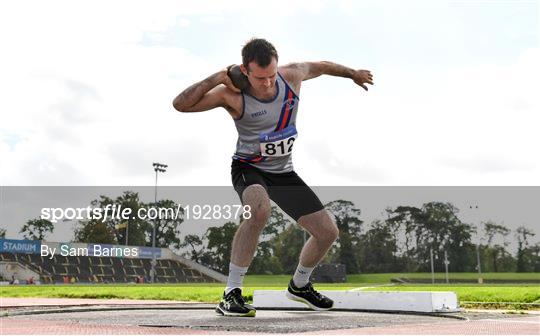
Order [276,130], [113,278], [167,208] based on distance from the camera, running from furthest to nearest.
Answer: [167,208] → [113,278] → [276,130]

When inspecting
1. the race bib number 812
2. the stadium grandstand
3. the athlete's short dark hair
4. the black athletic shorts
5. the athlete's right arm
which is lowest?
the stadium grandstand

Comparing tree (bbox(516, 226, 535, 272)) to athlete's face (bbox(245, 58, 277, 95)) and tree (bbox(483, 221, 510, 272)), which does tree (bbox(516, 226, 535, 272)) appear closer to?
tree (bbox(483, 221, 510, 272))

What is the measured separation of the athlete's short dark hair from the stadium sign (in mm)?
60399

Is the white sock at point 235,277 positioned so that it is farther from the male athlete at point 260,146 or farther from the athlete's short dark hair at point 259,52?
the athlete's short dark hair at point 259,52

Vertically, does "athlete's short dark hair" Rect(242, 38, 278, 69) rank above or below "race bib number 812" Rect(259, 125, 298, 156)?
above

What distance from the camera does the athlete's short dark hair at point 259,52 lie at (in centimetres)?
526

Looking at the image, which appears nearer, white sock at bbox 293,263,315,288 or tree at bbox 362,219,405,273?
white sock at bbox 293,263,315,288

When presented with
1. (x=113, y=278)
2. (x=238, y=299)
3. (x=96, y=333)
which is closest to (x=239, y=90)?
(x=238, y=299)

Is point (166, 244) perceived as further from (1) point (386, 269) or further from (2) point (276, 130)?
(2) point (276, 130)

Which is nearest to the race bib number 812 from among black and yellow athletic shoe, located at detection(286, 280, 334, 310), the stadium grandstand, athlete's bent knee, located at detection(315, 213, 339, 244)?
athlete's bent knee, located at detection(315, 213, 339, 244)

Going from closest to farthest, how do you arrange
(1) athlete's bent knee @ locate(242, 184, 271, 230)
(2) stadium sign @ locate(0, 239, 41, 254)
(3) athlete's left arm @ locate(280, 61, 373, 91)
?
(1) athlete's bent knee @ locate(242, 184, 271, 230), (3) athlete's left arm @ locate(280, 61, 373, 91), (2) stadium sign @ locate(0, 239, 41, 254)

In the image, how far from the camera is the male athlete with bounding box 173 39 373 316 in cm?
534

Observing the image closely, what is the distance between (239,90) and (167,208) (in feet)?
260

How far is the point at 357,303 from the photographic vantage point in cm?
998
